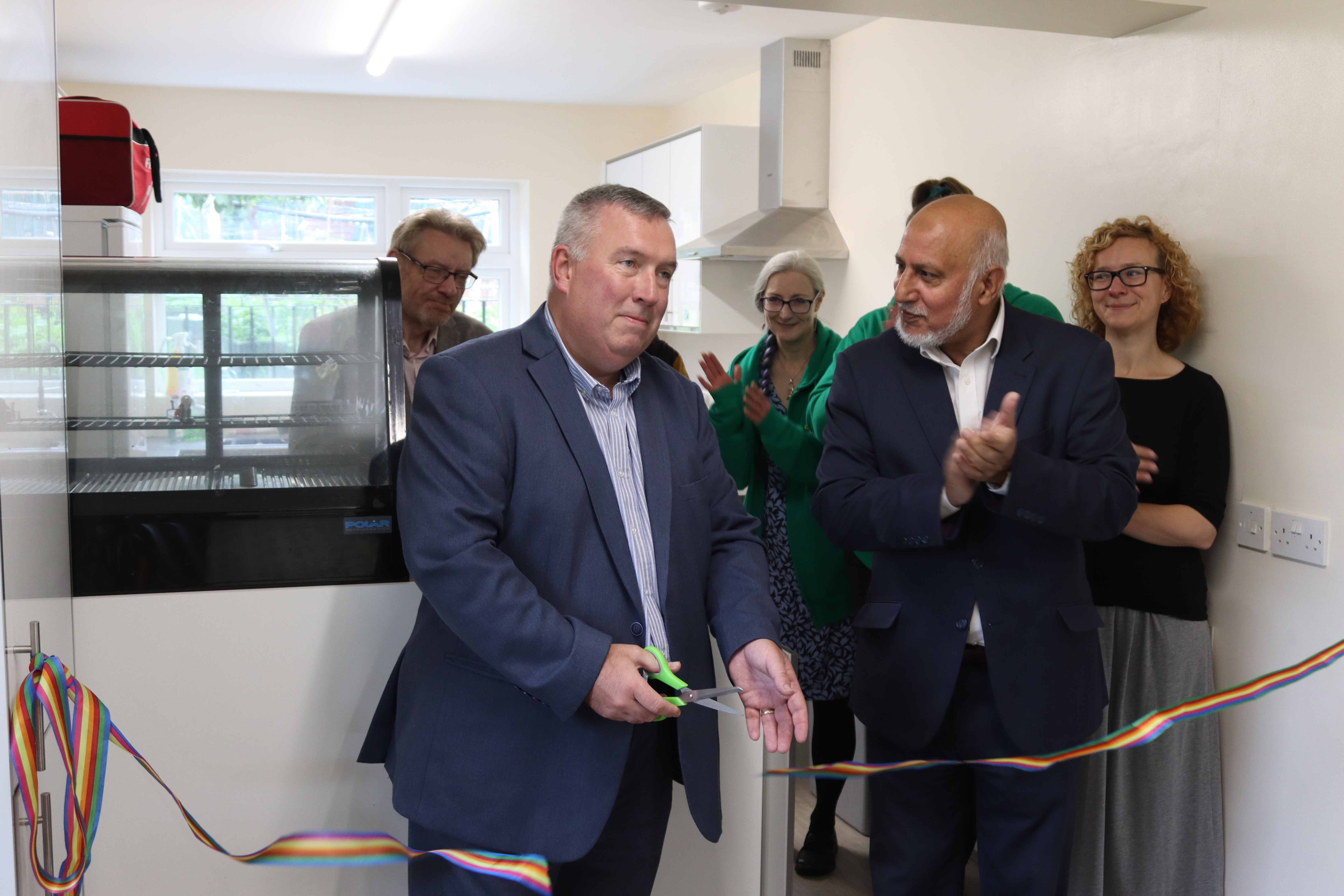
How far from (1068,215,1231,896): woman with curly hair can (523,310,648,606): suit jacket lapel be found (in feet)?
4.40

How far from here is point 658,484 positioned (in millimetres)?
1524

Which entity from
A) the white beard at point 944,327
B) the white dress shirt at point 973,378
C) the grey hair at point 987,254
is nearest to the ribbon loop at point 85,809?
the white dress shirt at point 973,378

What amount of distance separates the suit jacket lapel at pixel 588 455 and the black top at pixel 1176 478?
1.37 meters

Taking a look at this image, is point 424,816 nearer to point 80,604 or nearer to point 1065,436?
point 80,604

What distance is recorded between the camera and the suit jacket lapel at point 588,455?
1.45 m

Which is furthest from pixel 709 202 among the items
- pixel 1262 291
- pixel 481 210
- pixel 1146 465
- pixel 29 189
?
pixel 29 189

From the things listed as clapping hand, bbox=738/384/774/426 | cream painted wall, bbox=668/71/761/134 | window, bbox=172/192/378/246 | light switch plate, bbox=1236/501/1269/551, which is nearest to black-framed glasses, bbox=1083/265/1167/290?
light switch plate, bbox=1236/501/1269/551

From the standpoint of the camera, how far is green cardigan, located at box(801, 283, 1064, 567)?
96.7 inches

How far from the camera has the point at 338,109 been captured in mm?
6535

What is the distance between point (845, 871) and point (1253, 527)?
1.39 metres

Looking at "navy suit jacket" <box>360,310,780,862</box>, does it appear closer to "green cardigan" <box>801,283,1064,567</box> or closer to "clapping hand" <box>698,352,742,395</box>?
"green cardigan" <box>801,283,1064,567</box>

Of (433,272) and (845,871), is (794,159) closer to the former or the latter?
(433,272)

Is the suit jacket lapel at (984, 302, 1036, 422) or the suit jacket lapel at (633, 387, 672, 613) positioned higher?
the suit jacket lapel at (984, 302, 1036, 422)

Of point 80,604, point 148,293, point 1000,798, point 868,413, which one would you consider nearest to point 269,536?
point 80,604
